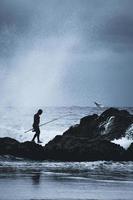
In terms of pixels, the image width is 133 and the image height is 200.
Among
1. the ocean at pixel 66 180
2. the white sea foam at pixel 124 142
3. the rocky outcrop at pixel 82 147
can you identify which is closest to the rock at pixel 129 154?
the rocky outcrop at pixel 82 147

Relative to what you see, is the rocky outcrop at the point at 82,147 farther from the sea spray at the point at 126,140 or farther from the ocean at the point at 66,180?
the ocean at the point at 66,180

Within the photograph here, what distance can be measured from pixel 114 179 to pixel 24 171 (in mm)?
3239

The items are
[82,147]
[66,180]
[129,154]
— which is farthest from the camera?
[82,147]

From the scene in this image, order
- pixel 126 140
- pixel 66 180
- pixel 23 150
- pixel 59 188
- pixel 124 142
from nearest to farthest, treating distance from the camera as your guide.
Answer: pixel 59 188 → pixel 66 180 → pixel 23 150 → pixel 124 142 → pixel 126 140

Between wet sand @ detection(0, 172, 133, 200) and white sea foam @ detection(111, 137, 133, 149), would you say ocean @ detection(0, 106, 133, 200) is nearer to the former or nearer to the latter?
wet sand @ detection(0, 172, 133, 200)

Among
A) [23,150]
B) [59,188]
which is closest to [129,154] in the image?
[23,150]

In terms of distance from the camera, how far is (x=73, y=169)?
17.0 meters

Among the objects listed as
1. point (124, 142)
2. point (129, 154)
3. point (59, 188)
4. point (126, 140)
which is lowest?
point (59, 188)

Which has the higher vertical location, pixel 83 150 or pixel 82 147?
pixel 82 147

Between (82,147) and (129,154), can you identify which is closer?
(129,154)

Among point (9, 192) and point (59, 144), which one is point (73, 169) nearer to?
point (59, 144)

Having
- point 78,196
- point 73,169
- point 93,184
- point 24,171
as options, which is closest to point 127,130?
point 73,169

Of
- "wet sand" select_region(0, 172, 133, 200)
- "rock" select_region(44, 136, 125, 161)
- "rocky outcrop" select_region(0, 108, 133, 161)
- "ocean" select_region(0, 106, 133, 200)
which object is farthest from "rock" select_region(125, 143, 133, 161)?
"wet sand" select_region(0, 172, 133, 200)

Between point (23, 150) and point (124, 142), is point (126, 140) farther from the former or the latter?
point (23, 150)
